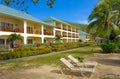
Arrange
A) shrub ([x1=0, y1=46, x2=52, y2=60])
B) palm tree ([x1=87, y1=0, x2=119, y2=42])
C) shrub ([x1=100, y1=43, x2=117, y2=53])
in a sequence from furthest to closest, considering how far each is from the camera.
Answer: palm tree ([x1=87, y1=0, x2=119, y2=42])
shrub ([x1=100, y1=43, x2=117, y2=53])
shrub ([x1=0, y1=46, x2=52, y2=60])

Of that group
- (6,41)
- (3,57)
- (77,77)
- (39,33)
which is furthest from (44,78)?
(39,33)

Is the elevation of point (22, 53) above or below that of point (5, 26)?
below

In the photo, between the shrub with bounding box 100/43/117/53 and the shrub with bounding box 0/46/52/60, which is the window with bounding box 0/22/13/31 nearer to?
the shrub with bounding box 0/46/52/60

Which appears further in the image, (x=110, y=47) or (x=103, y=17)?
(x=103, y=17)

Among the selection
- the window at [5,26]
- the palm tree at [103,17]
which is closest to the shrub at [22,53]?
the window at [5,26]

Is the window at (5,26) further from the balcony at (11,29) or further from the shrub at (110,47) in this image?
the shrub at (110,47)

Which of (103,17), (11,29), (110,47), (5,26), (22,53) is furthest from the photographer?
(11,29)

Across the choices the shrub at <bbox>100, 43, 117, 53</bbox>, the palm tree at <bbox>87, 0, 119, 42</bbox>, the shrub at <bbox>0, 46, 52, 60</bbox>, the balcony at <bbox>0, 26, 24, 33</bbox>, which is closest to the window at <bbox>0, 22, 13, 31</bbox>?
the balcony at <bbox>0, 26, 24, 33</bbox>

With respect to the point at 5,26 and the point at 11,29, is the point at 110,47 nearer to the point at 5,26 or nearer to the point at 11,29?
the point at 11,29

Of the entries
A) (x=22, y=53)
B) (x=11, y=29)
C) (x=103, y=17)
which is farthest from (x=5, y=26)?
(x=103, y=17)

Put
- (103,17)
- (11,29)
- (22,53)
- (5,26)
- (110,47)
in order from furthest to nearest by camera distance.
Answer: (11,29) < (5,26) < (103,17) < (110,47) < (22,53)

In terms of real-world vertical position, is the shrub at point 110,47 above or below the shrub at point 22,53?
above

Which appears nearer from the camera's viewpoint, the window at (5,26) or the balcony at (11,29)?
the window at (5,26)

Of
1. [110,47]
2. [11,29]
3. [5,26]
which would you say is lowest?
[110,47]
